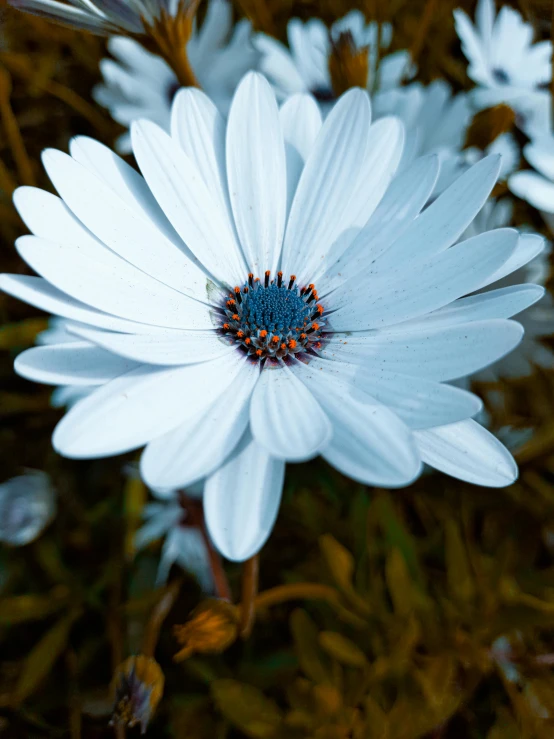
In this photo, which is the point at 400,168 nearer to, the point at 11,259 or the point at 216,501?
the point at 216,501

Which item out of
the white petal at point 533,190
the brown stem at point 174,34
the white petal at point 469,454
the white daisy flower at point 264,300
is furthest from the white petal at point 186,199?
the white petal at point 533,190

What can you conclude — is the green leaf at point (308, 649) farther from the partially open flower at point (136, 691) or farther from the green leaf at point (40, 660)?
the green leaf at point (40, 660)

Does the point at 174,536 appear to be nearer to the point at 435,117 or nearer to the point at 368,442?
the point at 368,442

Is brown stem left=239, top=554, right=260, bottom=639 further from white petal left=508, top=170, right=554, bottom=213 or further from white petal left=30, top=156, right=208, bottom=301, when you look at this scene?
white petal left=508, top=170, right=554, bottom=213

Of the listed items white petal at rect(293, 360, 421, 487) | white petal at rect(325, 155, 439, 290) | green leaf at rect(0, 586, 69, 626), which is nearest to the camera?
white petal at rect(293, 360, 421, 487)

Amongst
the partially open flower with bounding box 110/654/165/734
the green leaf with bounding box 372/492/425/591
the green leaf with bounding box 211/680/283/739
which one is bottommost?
the green leaf with bounding box 211/680/283/739

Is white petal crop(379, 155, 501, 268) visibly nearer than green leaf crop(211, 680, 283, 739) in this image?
Yes

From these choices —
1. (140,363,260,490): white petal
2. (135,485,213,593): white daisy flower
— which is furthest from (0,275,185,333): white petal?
(135,485,213,593): white daisy flower
